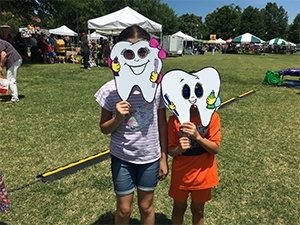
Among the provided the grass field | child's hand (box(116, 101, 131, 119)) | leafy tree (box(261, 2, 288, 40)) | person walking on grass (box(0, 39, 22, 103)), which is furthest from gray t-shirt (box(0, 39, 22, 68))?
leafy tree (box(261, 2, 288, 40))

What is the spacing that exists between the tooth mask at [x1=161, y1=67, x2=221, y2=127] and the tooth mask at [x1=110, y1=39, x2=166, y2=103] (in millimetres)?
100

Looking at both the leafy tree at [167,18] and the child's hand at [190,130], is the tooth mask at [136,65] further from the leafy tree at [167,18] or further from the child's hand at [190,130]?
the leafy tree at [167,18]

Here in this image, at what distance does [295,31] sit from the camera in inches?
4129

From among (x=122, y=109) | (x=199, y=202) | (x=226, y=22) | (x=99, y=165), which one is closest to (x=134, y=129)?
(x=122, y=109)

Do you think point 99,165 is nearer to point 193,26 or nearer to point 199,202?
point 199,202

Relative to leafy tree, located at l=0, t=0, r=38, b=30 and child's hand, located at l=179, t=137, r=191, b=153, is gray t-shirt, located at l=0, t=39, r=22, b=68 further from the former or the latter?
leafy tree, located at l=0, t=0, r=38, b=30

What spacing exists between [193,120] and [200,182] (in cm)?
44

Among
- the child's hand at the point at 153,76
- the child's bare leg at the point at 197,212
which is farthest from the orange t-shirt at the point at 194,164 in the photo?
the child's hand at the point at 153,76

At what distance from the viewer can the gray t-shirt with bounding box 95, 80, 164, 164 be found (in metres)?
2.47

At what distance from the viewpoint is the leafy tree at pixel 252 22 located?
94750 millimetres

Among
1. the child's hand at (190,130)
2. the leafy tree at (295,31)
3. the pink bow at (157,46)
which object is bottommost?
the leafy tree at (295,31)

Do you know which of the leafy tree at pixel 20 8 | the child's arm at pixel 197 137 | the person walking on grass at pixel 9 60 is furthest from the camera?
the leafy tree at pixel 20 8

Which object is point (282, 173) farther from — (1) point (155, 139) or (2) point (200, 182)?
(1) point (155, 139)

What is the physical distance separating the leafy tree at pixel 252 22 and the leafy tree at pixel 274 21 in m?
6.87
